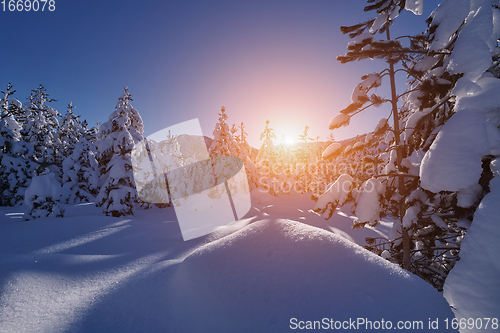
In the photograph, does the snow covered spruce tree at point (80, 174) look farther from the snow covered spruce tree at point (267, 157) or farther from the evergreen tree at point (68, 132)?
the snow covered spruce tree at point (267, 157)

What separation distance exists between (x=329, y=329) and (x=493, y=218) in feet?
7.49

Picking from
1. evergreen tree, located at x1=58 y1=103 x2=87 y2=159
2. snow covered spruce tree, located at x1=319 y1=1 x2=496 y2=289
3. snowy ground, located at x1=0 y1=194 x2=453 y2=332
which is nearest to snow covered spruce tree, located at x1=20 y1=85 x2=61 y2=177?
evergreen tree, located at x1=58 y1=103 x2=87 y2=159

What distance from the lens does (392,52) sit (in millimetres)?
3535

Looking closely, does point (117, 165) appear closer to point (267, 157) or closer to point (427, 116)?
point (427, 116)

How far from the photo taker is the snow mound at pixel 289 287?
1.86m

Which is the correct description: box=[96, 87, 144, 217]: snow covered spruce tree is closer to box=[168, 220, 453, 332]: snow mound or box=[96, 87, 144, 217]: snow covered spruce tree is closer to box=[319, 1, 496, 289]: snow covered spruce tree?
box=[168, 220, 453, 332]: snow mound

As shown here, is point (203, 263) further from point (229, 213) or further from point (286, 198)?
point (286, 198)

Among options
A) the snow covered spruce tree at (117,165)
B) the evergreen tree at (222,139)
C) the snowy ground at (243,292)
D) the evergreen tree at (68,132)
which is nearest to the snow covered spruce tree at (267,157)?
the evergreen tree at (222,139)

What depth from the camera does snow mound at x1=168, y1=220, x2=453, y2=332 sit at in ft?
6.11

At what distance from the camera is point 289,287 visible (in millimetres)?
2170

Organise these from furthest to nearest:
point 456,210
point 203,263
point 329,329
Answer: point 456,210
point 203,263
point 329,329

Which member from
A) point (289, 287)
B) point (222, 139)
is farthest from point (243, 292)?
point (222, 139)

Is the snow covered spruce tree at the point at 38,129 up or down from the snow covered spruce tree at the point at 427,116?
up

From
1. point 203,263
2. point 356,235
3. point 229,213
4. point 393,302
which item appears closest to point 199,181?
point 229,213
